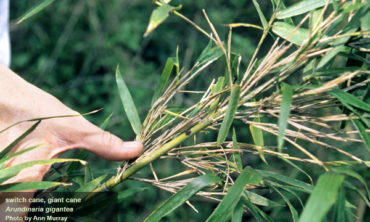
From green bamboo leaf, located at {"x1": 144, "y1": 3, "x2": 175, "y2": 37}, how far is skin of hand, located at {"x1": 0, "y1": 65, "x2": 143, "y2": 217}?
8.1 inches

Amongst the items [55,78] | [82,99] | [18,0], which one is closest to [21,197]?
[82,99]

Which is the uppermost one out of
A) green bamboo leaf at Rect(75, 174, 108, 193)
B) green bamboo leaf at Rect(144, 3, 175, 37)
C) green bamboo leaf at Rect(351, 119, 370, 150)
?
green bamboo leaf at Rect(144, 3, 175, 37)

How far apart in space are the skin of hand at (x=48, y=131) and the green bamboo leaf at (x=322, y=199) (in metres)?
0.27

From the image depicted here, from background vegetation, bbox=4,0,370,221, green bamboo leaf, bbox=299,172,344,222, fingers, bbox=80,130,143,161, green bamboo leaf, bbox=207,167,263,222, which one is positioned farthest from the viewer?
background vegetation, bbox=4,0,370,221

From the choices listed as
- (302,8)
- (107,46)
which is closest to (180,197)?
(302,8)

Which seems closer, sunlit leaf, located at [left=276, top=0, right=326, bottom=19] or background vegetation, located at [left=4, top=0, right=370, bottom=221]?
sunlit leaf, located at [left=276, top=0, right=326, bottom=19]

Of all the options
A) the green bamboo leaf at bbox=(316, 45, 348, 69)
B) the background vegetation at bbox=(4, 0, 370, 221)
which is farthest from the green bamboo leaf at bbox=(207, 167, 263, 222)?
the background vegetation at bbox=(4, 0, 370, 221)

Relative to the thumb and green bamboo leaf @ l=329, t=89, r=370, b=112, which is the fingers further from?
green bamboo leaf @ l=329, t=89, r=370, b=112

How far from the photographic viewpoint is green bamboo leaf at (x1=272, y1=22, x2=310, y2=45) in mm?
484

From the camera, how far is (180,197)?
49 cm

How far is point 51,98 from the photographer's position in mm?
590

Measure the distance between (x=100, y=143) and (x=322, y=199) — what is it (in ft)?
1.09

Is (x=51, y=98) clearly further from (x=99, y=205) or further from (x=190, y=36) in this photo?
(x=190, y=36)

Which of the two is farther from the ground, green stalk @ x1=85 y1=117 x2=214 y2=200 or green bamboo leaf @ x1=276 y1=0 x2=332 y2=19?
green bamboo leaf @ x1=276 y1=0 x2=332 y2=19
